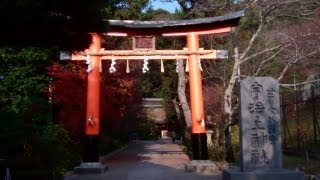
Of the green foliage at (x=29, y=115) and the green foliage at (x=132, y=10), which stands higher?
the green foliage at (x=132, y=10)

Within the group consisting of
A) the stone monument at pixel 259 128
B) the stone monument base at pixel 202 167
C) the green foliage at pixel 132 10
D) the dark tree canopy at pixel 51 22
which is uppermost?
the green foliage at pixel 132 10

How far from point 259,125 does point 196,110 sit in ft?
20.9

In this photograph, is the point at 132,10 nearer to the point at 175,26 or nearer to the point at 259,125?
the point at 175,26

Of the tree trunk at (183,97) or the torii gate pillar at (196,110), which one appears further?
the tree trunk at (183,97)

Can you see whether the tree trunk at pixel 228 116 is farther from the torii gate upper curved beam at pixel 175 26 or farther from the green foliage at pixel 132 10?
the green foliage at pixel 132 10

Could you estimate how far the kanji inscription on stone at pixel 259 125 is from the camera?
1273 centimetres

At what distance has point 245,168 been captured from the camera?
12.6 metres

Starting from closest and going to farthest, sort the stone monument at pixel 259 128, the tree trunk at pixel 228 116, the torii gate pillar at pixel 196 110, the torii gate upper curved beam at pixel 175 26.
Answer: the stone monument at pixel 259 128 < the torii gate pillar at pixel 196 110 < the torii gate upper curved beam at pixel 175 26 < the tree trunk at pixel 228 116

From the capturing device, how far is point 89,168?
1853 centimetres

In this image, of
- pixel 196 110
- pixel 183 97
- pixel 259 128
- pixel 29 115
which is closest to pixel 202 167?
pixel 196 110

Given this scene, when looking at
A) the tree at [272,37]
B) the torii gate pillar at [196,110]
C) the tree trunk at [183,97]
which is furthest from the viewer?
the tree trunk at [183,97]

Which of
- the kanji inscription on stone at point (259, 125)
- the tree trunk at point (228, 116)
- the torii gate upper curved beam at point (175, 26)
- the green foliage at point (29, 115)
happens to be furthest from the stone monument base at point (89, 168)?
the kanji inscription on stone at point (259, 125)

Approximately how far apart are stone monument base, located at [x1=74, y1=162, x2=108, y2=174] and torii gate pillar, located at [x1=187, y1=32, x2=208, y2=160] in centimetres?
357

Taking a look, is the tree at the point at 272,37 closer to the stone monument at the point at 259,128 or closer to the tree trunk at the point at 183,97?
the tree trunk at the point at 183,97
